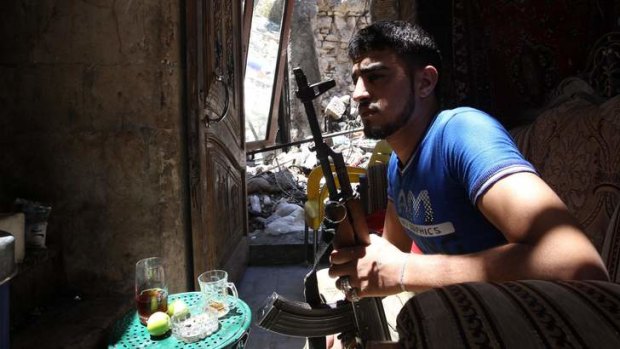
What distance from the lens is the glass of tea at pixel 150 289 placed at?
5.92ft

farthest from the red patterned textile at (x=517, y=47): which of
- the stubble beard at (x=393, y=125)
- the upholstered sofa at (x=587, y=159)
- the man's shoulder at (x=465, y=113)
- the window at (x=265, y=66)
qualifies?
the window at (x=265, y=66)

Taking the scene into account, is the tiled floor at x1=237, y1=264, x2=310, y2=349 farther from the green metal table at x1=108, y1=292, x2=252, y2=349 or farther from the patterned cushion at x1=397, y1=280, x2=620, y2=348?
the patterned cushion at x1=397, y1=280, x2=620, y2=348

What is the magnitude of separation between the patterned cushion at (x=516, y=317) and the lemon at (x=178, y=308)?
1.48 m

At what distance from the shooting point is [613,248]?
58.4 inches

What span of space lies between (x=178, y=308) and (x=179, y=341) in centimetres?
16

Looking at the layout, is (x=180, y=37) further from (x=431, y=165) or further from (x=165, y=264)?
(x=431, y=165)

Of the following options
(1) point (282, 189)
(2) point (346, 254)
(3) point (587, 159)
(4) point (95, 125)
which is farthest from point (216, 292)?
(1) point (282, 189)

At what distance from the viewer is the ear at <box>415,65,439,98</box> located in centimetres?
151

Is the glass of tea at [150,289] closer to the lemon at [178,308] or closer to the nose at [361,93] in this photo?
the lemon at [178,308]

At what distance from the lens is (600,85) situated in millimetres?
2166

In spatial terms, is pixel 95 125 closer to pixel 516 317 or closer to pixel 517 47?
→ pixel 516 317

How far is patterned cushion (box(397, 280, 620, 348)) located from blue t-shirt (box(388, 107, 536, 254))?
0.58m

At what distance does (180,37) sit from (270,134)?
5.03 meters

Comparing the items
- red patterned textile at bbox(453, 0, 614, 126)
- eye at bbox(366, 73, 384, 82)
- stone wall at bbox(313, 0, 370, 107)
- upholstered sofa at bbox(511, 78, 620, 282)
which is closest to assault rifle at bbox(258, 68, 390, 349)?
eye at bbox(366, 73, 384, 82)
